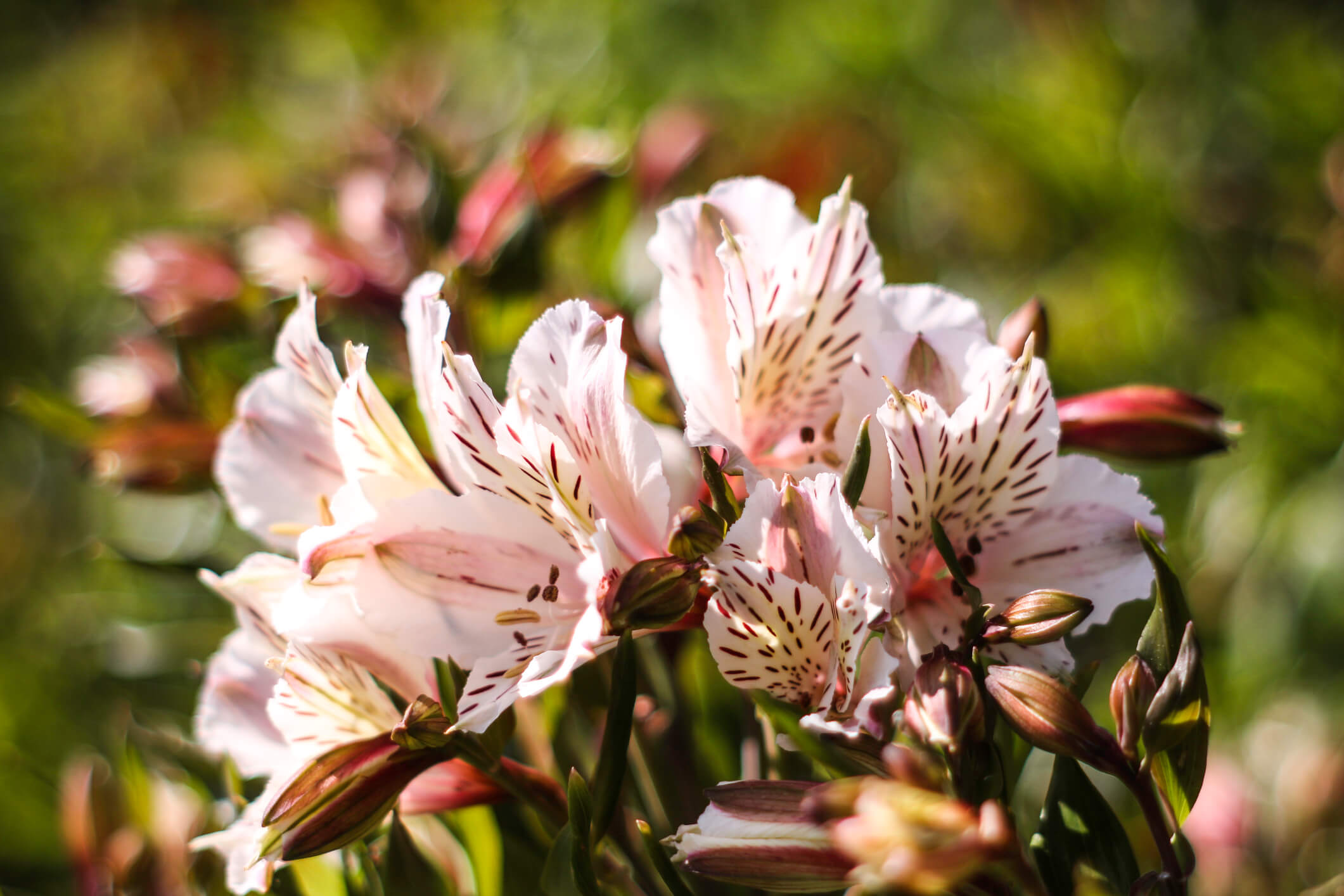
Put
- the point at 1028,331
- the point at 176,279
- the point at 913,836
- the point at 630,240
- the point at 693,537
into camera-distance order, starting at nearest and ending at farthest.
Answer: the point at 913,836 → the point at 693,537 → the point at 1028,331 → the point at 176,279 → the point at 630,240

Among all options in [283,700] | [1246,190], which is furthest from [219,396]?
[1246,190]

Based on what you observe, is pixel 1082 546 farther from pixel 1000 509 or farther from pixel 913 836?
pixel 913 836

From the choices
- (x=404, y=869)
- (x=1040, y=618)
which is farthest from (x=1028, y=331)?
(x=404, y=869)

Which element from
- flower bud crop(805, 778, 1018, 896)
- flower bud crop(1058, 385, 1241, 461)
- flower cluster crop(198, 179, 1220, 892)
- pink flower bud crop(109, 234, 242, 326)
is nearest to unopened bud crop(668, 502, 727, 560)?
flower cluster crop(198, 179, 1220, 892)

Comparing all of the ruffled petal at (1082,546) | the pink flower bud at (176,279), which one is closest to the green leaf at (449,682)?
the ruffled petal at (1082,546)

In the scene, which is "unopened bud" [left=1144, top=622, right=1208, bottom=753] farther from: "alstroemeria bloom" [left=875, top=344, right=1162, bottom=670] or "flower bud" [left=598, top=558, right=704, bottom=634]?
"flower bud" [left=598, top=558, right=704, bottom=634]
